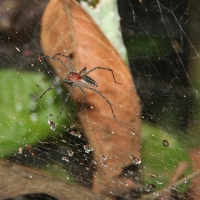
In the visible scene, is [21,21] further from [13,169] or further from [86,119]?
[13,169]

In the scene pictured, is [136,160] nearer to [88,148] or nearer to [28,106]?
[88,148]

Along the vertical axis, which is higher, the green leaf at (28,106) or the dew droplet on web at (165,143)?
the green leaf at (28,106)

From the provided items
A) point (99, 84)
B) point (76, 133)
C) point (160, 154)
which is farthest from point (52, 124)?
point (160, 154)

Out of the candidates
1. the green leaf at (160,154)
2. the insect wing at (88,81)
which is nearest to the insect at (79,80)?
the insect wing at (88,81)

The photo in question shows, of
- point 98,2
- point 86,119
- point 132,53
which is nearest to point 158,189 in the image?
point 86,119

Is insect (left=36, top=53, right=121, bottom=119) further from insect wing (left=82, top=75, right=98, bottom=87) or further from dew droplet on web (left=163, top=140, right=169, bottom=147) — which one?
dew droplet on web (left=163, top=140, right=169, bottom=147)

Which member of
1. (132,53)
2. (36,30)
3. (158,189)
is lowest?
(158,189)

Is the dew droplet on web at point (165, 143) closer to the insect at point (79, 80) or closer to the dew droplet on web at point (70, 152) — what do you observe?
the insect at point (79, 80)
